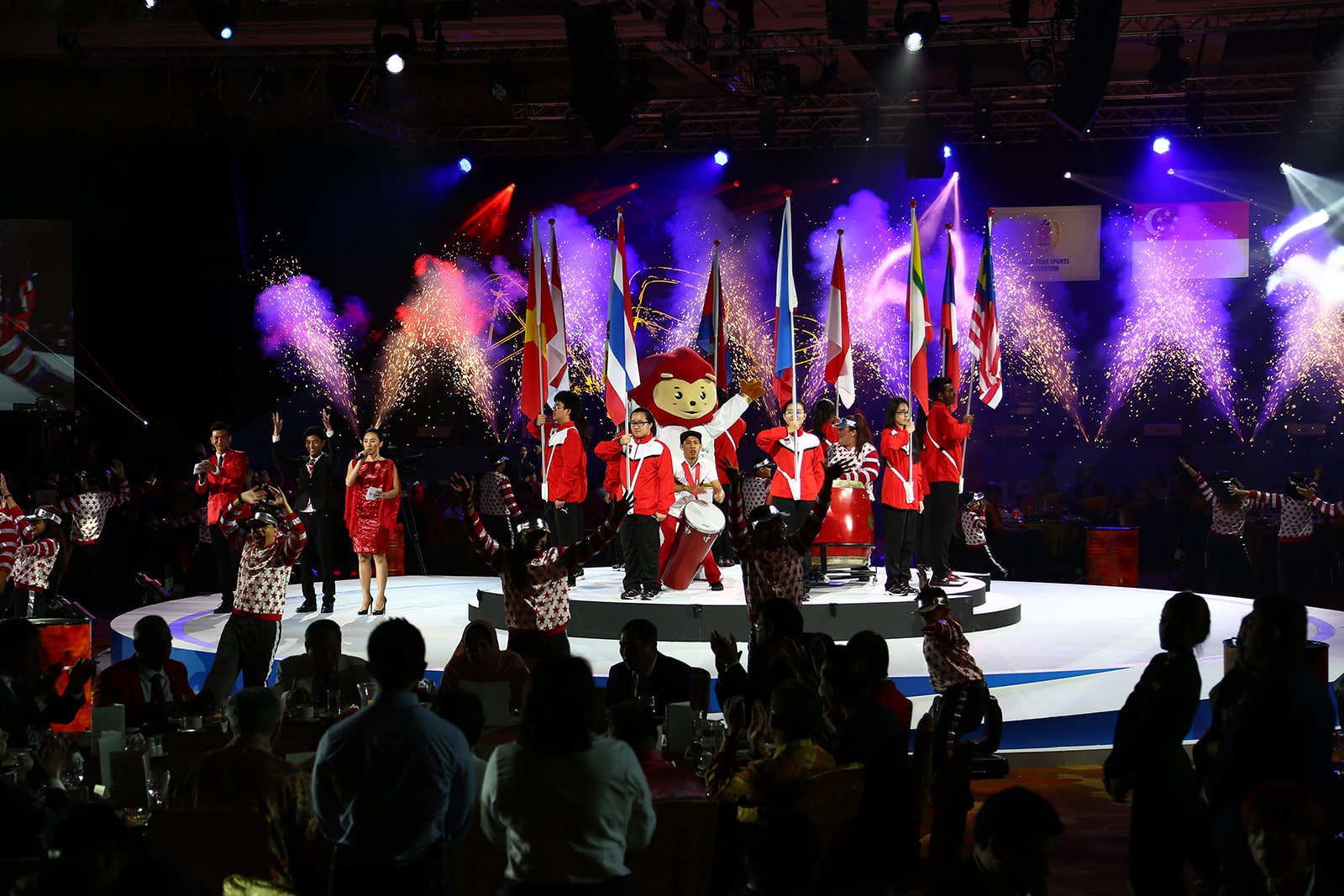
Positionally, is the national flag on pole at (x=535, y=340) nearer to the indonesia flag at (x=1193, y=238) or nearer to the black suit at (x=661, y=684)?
the black suit at (x=661, y=684)

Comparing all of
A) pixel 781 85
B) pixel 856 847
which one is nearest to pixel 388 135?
pixel 781 85

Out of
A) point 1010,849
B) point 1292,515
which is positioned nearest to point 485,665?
point 1010,849

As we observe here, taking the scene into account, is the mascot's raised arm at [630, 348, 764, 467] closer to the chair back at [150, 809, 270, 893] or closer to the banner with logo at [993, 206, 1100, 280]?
the chair back at [150, 809, 270, 893]

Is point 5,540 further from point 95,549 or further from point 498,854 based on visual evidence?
point 498,854

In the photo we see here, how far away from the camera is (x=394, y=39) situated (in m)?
12.4

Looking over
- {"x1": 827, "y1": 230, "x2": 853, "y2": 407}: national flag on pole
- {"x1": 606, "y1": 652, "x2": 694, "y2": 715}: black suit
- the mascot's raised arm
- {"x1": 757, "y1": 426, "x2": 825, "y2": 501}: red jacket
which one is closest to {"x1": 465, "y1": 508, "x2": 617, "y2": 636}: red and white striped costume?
{"x1": 606, "y1": 652, "x2": 694, "y2": 715}: black suit

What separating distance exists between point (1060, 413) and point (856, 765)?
661 inches

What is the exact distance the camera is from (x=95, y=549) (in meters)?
14.0

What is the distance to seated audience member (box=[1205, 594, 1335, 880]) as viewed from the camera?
3871mm

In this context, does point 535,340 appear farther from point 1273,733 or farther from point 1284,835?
point 1284,835

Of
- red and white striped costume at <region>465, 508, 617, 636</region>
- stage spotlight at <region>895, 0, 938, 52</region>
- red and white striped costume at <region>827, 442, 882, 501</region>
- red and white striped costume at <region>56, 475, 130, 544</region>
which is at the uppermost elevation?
stage spotlight at <region>895, 0, 938, 52</region>

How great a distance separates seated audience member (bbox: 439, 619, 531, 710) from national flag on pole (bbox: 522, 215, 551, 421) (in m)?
5.81

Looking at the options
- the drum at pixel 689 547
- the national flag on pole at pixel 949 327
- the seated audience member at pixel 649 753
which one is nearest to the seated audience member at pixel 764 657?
the seated audience member at pixel 649 753

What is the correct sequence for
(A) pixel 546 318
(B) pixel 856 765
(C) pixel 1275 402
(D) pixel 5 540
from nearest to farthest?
(B) pixel 856 765
(D) pixel 5 540
(A) pixel 546 318
(C) pixel 1275 402
